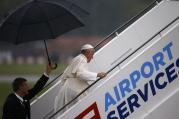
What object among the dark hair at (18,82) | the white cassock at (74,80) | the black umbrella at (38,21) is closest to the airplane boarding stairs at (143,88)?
the white cassock at (74,80)

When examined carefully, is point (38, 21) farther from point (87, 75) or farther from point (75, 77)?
point (87, 75)

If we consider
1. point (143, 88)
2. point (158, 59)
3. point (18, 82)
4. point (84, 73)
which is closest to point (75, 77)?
point (84, 73)

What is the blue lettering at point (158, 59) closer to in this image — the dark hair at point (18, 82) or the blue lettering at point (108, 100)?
the blue lettering at point (108, 100)

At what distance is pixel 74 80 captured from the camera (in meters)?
11.2

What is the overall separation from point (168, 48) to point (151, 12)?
4.82 ft

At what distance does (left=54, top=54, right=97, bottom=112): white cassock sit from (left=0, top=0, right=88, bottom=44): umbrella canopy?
0.54 metres

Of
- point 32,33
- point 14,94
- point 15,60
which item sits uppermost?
point 15,60

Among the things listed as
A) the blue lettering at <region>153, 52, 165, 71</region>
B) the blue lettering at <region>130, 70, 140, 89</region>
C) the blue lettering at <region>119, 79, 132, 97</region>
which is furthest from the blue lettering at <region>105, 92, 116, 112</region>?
the blue lettering at <region>153, 52, 165, 71</region>

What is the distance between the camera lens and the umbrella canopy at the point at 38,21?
36.4ft

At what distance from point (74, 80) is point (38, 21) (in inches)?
41.7

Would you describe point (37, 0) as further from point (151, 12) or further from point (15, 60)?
point (15, 60)

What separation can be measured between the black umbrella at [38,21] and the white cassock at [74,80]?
1.79 feet

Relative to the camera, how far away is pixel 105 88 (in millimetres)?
10625

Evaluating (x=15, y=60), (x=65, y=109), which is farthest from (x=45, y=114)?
(x=15, y=60)
